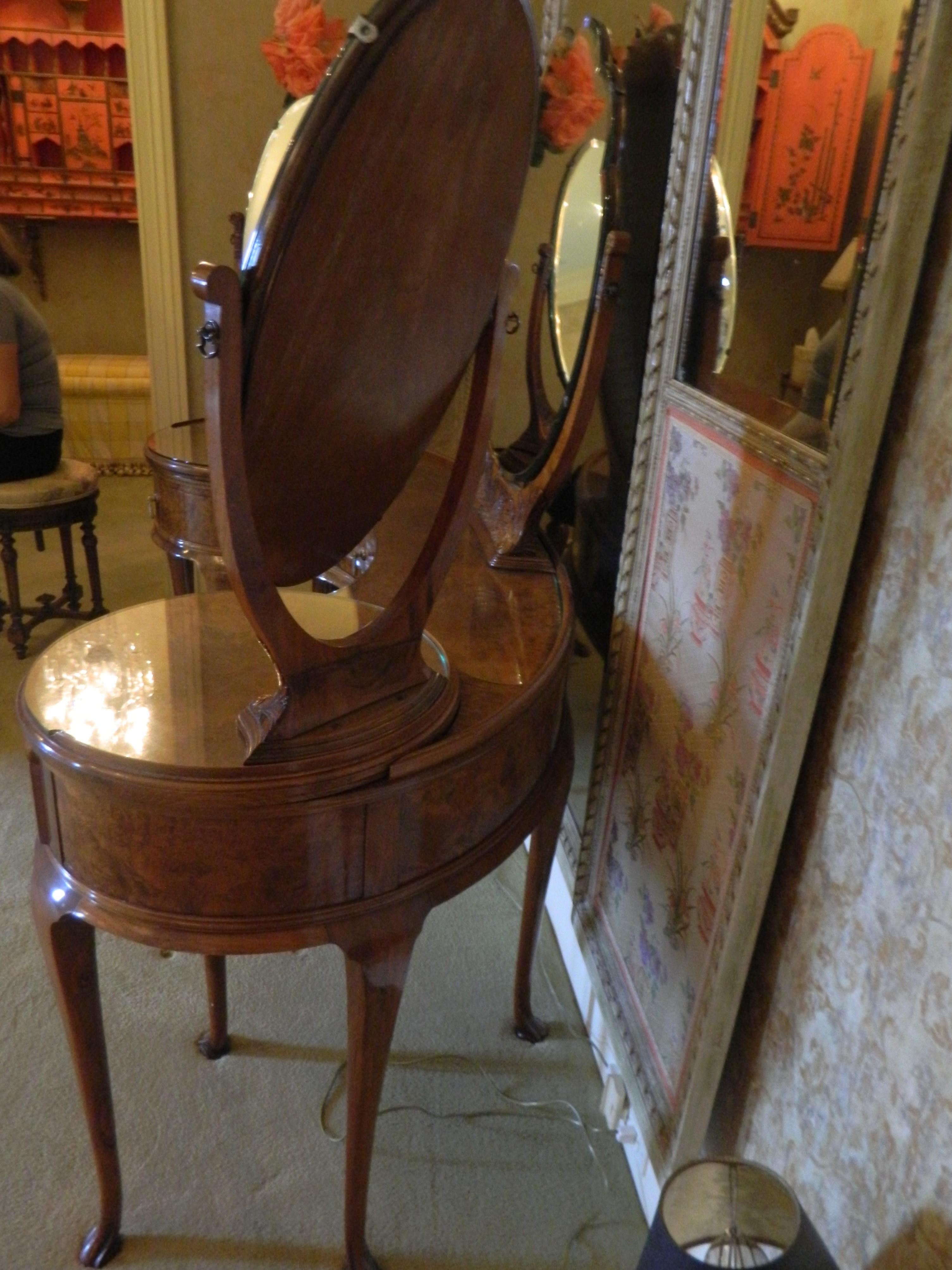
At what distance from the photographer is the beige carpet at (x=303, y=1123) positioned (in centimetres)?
137

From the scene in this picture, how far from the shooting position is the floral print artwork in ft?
3.42

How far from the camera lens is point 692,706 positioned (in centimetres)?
124

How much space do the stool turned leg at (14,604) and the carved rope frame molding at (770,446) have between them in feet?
7.46

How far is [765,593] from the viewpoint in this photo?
1.04 metres

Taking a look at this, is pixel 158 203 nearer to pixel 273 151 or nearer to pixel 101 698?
pixel 273 151

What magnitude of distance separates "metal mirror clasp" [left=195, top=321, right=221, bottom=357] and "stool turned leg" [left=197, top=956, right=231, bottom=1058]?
1130 millimetres

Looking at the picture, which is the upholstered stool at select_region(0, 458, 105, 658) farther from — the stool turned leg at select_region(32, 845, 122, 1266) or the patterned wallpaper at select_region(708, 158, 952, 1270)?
the patterned wallpaper at select_region(708, 158, 952, 1270)

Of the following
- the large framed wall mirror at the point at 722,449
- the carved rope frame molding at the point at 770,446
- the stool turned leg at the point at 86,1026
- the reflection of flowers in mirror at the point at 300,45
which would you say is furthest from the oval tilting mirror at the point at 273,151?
the stool turned leg at the point at 86,1026

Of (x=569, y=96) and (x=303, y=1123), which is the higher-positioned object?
(x=569, y=96)

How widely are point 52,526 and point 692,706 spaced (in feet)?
8.22

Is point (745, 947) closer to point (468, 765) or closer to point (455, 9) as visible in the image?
point (468, 765)

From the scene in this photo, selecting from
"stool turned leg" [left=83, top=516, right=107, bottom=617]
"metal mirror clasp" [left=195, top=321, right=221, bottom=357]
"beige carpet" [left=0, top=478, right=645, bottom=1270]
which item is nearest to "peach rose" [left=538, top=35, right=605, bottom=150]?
"metal mirror clasp" [left=195, top=321, right=221, bottom=357]

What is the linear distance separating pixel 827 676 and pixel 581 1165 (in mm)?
999

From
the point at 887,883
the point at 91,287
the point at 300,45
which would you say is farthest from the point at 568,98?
the point at 91,287
